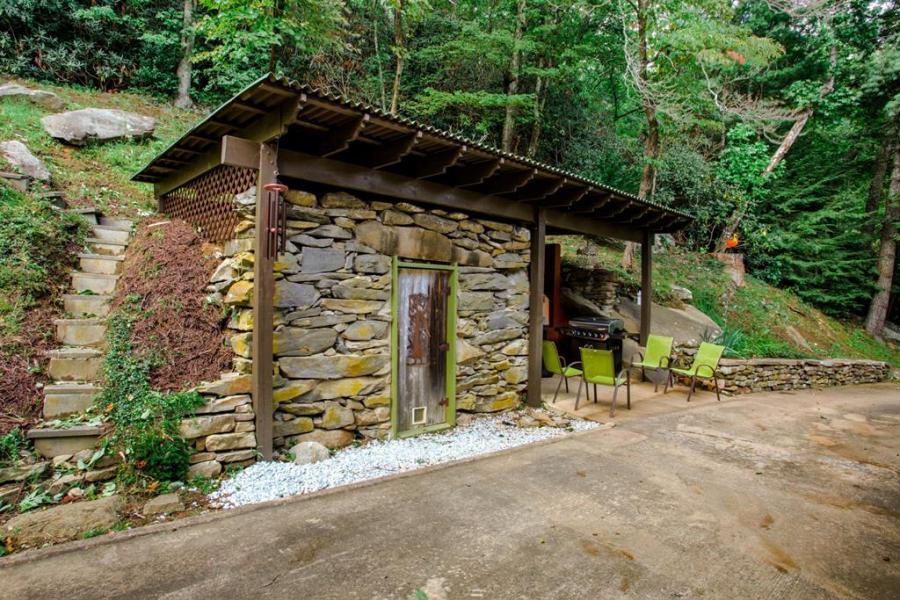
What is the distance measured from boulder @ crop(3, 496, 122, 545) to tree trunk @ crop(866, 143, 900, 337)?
16163mm

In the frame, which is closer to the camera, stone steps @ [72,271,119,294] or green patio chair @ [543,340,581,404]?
stone steps @ [72,271,119,294]

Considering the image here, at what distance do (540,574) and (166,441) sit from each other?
2639mm

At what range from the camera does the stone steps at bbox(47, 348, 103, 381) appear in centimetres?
370

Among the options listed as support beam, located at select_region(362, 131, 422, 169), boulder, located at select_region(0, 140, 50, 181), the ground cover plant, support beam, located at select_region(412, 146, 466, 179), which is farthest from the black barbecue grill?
boulder, located at select_region(0, 140, 50, 181)

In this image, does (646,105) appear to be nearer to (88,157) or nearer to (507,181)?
(507,181)

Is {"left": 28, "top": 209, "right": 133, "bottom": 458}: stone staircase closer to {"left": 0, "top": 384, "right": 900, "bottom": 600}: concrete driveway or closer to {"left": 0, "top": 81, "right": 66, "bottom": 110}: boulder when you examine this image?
{"left": 0, "top": 384, "right": 900, "bottom": 600}: concrete driveway

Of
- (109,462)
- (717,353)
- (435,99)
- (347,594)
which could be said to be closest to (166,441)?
(109,462)

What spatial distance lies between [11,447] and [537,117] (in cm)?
1095

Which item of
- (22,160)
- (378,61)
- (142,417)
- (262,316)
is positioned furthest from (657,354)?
(22,160)

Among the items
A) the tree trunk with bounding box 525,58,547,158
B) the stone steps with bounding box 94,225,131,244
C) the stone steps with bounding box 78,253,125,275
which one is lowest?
the stone steps with bounding box 78,253,125,275

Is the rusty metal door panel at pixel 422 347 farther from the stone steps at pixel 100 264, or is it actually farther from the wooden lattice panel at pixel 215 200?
the stone steps at pixel 100 264

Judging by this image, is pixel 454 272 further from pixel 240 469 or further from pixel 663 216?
pixel 663 216

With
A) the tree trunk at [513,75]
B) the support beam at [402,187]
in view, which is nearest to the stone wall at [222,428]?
the support beam at [402,187]

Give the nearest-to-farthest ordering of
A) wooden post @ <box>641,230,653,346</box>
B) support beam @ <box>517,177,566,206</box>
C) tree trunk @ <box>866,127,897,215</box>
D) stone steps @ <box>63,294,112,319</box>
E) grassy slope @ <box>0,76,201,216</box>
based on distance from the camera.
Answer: stone steps @ <box>63,294,112,319</box> → support beam @ <box>517,177,566,206</box> → grassy slope @ <box>0,76,201,216</box> → wooden post @ <box>641,230,653,346</box> → tree trunk @ <box>866,127,897,215</box>
